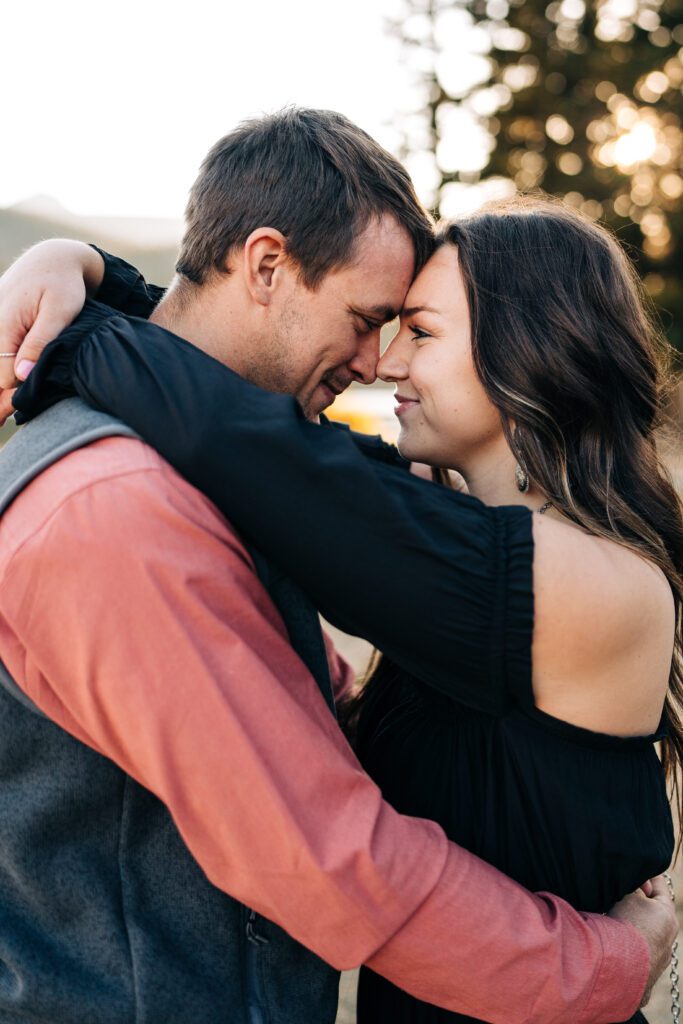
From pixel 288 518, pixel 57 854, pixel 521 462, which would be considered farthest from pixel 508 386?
pixel 57 854

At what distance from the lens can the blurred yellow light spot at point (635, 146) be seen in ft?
77.4

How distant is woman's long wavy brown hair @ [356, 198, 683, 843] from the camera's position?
209 cm

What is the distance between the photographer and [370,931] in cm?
150

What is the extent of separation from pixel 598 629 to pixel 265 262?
111 centimetres

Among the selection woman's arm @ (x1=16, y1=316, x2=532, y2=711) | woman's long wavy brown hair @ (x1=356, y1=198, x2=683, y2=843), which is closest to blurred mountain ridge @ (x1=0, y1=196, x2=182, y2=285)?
woman's long wavy brown hair @ (x1=356, y1=198, x2=683, y2=843)

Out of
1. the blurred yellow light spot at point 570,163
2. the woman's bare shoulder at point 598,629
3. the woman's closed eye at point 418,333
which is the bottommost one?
the blurred yellow light spot at point 570,163

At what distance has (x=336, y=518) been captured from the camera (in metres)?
1.62

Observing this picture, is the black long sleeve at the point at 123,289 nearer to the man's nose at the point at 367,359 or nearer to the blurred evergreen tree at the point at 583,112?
the man's nose at the point at 367,359

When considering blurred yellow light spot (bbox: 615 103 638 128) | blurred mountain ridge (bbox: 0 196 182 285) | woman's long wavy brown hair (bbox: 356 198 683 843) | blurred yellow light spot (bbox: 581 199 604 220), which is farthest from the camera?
blurred yellow light spot (bbox: 615 103 638 128)

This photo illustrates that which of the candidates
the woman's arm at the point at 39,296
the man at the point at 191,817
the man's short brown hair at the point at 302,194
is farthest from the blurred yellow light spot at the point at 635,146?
the man at the point at 191,817

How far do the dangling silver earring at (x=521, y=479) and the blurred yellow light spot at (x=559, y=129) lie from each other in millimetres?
24766

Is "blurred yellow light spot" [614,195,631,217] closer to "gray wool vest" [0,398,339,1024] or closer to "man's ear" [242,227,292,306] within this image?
"man's ear" [242,227,292,306]

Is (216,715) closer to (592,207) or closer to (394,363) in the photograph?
(394,363)

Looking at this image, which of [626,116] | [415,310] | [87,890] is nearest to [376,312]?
[415,310]
